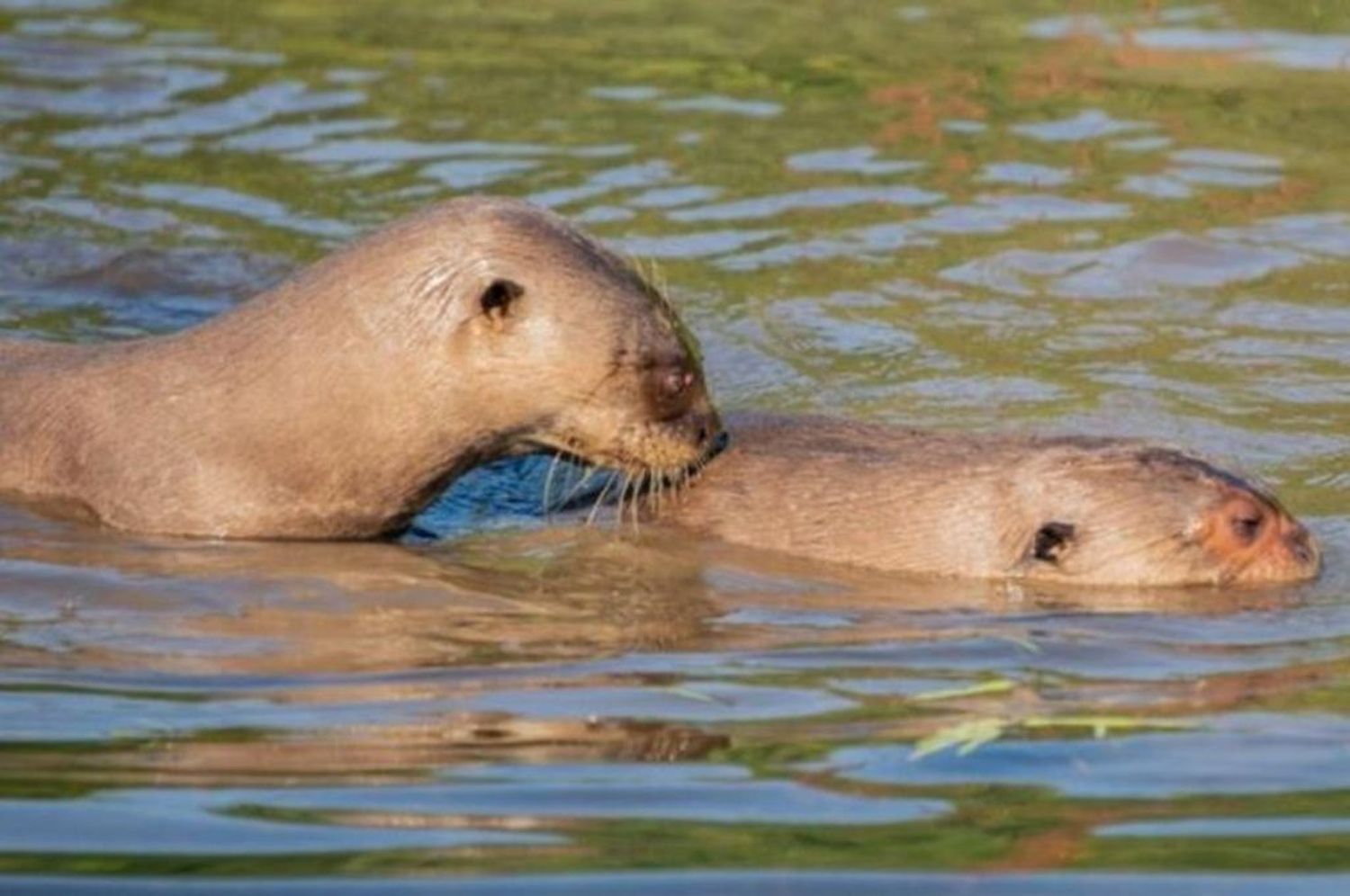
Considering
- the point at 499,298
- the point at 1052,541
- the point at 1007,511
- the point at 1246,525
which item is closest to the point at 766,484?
the point at 1007,511

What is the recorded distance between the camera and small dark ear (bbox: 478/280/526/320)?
906 cm

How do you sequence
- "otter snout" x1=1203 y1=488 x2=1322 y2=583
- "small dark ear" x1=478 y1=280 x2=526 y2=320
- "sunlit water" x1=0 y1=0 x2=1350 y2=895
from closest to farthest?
"sunlit water" x1=0 y1=0 x2=1350 y2=895 < "small dark ear" x1=478 y1=280 x2=526 y2=320 < "otter snout" x1=1203 y1=488 x2=1322 y2=583

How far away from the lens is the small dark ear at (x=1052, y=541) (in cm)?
941

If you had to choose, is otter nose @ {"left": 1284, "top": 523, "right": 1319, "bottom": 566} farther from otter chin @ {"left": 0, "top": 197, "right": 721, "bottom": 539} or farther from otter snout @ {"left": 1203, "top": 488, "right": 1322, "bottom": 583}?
otter chin @ {"left": 0, "top": 197, "right": 721, "bottom": 539}

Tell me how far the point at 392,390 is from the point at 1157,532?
7.24 ft

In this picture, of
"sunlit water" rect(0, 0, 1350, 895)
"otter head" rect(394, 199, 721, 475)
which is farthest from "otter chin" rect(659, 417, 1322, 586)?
"otter head" rect(394, 199, 721, 475)

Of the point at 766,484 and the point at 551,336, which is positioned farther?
the point at 766,484

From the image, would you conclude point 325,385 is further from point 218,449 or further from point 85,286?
point 85,286

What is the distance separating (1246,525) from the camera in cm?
935

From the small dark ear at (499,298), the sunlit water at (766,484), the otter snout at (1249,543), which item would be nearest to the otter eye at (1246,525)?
the otter snout at (1249,543)

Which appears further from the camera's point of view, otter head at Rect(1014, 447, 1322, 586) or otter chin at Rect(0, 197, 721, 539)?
otter head at Rect(1014, 447, 1322, 586)

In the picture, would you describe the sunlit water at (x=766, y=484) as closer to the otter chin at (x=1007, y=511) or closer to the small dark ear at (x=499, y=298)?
the otter chin at (x=1007, y=511)

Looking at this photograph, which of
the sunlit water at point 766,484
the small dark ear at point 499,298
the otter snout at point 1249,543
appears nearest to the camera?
the sunlit water at point 766,484

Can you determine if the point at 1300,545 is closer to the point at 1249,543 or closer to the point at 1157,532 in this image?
the point at 1249,543
